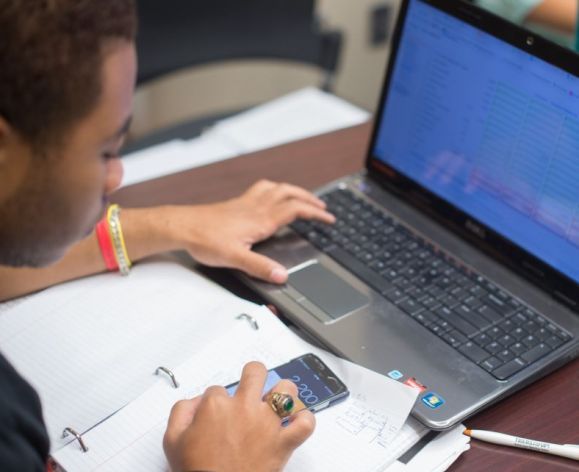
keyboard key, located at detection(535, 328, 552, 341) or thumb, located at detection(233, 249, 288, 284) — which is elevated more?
keyboard key, located at detection(535, 328, 552, 341)

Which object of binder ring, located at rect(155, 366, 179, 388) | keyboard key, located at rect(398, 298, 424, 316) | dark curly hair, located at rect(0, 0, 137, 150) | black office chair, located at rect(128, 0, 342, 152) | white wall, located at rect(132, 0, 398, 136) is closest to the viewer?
dark curly hair, located at rect(0, 0, 137, 150)

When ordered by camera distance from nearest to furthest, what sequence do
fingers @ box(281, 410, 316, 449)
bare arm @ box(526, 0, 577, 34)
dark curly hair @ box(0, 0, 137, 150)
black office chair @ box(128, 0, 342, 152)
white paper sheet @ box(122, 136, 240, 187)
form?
dark curly hair @ box(0, 0, 137, 150)
fingers @ box(281, 410, 316, 449)
white paper sheet @ box(122, 136, 240, 187)
bare arm @ box(526, 0, 577, 34)
black office chair @ box(128, 0, 342, 152)

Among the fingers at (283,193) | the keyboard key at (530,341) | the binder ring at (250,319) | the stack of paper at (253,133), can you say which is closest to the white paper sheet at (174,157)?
the stack of paper at (253,133)

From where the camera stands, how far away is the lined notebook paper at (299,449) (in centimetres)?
85

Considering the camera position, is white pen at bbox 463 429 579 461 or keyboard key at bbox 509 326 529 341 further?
keyboard key at bbox 509 326 529 341

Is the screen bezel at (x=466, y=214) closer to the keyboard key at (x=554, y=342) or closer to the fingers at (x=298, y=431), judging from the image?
the keyboard key at (x=554, y=342)

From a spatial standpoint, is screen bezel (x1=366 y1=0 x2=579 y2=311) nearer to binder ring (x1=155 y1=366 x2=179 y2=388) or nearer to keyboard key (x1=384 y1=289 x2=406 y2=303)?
keyboard key (x1=384 y1=289 x2=406 y2=303)

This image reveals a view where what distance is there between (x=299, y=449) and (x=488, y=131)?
50 cm

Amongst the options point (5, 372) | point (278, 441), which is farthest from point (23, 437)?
point (278, 441)

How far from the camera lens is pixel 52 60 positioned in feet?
2.26

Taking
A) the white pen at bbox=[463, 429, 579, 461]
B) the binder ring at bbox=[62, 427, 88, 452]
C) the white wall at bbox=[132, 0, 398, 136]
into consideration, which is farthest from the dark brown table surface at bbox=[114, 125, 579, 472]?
the white wall at bbox=[132, 0, 398, 136]

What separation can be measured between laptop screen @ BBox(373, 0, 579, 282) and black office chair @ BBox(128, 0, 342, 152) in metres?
0.69

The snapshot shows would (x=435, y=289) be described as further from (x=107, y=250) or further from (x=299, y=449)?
→ (x=107, y=250)

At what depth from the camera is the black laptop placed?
968mm
